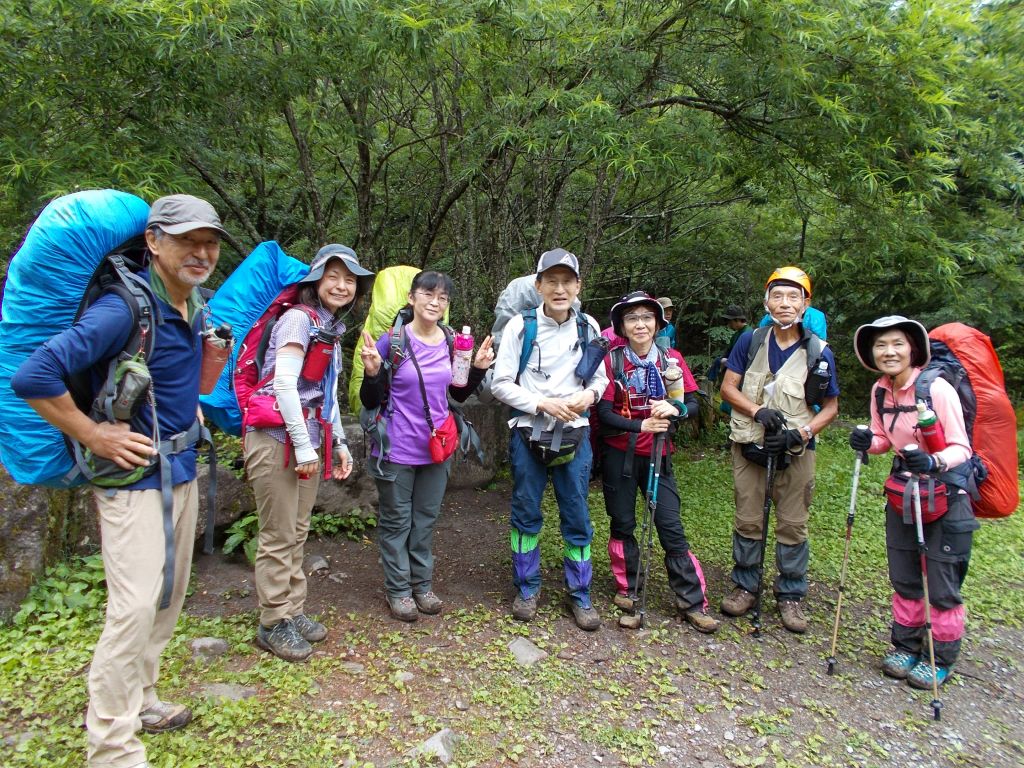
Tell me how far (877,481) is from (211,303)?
7.75 meters

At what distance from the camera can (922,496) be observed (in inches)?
145

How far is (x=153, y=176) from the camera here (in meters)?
4.05

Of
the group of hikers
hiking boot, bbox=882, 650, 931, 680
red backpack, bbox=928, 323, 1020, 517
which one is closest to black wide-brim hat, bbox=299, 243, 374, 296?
the group of hikers

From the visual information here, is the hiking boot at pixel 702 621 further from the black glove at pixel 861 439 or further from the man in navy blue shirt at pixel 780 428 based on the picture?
the black glove at pixel 861 439

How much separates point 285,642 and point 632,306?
9.44 ft

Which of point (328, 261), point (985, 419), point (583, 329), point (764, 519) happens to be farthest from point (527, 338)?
point (985, 419)

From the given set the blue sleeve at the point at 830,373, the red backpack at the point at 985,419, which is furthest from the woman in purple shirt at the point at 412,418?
the red backpack at the point at 985,419

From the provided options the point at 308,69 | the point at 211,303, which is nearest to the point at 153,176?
the point at 211,303

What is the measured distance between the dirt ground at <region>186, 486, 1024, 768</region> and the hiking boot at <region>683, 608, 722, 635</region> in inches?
2.1

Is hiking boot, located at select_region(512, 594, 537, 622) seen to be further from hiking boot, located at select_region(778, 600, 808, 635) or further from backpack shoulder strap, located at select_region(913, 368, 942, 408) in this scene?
backpack shoulder strap, located at select_region(913, 368, 942, 408)

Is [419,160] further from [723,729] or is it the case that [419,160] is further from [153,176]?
[723,729]

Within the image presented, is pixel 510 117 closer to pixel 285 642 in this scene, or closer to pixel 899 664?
pixel 285 642

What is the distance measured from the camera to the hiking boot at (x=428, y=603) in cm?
419

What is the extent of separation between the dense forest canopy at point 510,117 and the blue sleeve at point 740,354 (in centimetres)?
153
